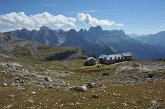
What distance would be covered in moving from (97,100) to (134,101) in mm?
4394

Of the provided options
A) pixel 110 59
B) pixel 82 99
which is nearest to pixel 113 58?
pixel 110 59

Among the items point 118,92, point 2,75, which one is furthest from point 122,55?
point 118,92

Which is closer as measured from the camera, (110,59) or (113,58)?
(110,59)

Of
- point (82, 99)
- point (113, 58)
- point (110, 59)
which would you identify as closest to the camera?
point (82, 99)

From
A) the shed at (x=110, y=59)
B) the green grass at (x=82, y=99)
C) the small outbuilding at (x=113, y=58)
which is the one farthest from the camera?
the small outbuilding at (x=113, y=58)

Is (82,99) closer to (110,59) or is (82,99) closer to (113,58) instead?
(110,59)

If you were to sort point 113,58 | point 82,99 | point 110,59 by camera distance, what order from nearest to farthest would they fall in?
point 82,99, point 110,59, point 113,58

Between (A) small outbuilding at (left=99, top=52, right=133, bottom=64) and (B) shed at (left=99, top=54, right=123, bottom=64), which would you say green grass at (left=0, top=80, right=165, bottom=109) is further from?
(A) small outbuilding at (left=99, top=52, right=133, bottom=64)

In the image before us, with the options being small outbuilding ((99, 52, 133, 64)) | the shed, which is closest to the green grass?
the shed

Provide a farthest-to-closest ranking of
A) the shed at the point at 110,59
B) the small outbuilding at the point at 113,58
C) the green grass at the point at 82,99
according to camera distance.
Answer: the small outbuilding at the point at 113,58 < the shed at the point at 110,59 < the green grass at the point at 82,99

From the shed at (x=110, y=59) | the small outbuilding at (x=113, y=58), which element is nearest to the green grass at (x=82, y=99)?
Answer: the shed at (x=110, y=59)

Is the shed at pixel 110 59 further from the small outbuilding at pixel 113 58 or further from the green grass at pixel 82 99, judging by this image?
the green grass at pixel 82 99

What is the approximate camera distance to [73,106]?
34344 millimetres

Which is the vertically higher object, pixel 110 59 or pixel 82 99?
pixel 82 99
